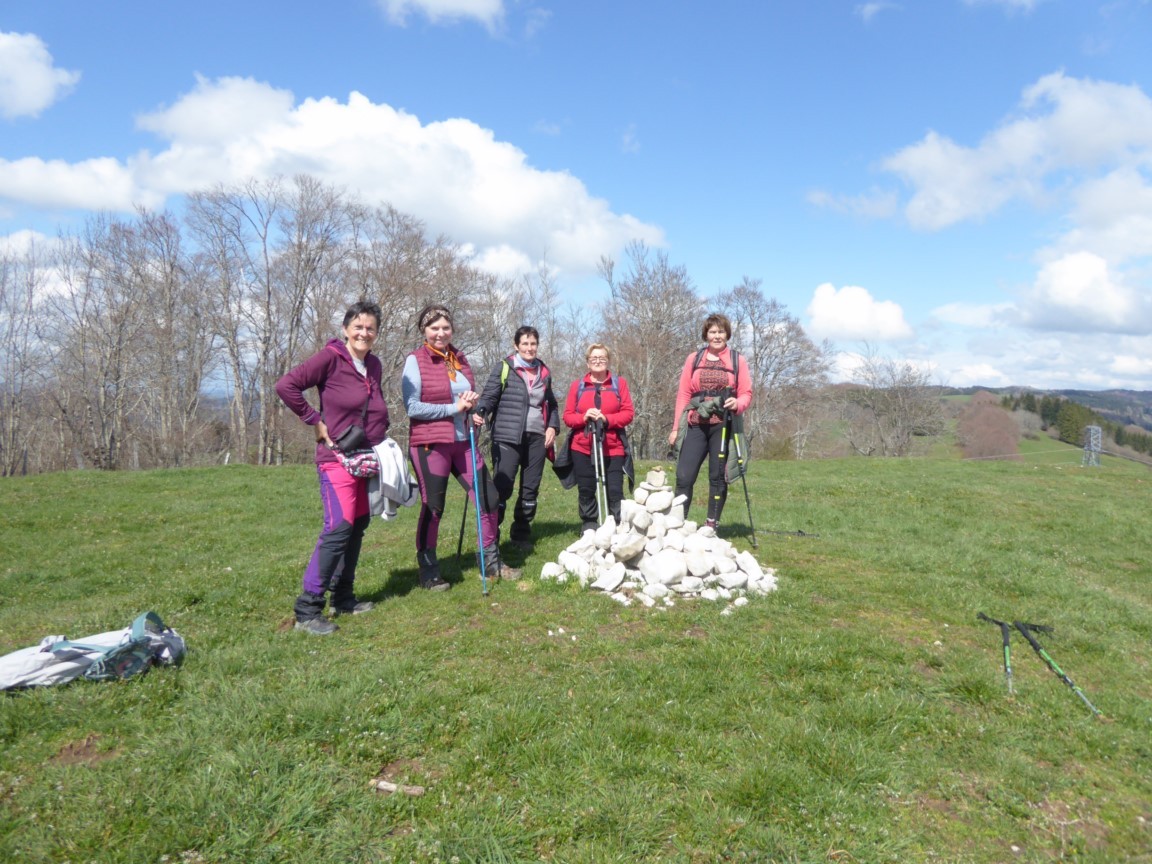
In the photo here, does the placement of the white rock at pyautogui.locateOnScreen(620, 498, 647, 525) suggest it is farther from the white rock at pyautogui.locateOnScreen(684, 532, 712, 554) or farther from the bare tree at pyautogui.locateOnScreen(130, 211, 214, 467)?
the bare tree at pyautogui.locateOnScreen(130, 211, 214, 467)

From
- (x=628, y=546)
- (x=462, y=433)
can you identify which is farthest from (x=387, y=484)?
(x=628, y=546)

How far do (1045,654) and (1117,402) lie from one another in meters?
143

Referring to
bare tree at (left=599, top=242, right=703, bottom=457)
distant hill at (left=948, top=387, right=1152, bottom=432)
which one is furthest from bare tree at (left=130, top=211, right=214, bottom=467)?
distant hill at (left=948, top=387, right=1152, bottom=432)

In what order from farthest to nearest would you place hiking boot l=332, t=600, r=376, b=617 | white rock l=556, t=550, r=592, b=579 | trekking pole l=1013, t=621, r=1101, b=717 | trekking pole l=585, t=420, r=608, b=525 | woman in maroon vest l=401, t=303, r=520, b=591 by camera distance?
→ trekking pole l=585, t=420, r=608, b=525 < white rock l=556, t=550, r=592, b=579 < woman in maroon vest l=401, t=303, r=520, b=591 < hiking boot l=332, t=600, r=376, b=617 < trekking pole l=1013, t=621, r=1101, b=717

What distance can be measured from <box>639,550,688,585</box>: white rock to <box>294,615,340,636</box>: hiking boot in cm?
287

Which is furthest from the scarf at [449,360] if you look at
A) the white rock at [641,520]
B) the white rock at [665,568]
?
the white rock at [665,568]

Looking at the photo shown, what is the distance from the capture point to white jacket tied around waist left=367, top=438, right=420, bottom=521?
5.22 m

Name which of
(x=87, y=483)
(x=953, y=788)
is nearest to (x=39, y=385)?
(x=87, y=483)

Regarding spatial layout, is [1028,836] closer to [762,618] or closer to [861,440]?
[762,618]

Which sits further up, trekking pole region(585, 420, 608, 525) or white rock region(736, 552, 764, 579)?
trekking pole region(585, 420, 608, 525)

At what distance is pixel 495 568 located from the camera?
6.51 meters

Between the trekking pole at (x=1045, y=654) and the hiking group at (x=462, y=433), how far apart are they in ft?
10.1

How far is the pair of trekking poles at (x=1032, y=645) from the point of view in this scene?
4367 mm

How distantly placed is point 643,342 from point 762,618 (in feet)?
105
